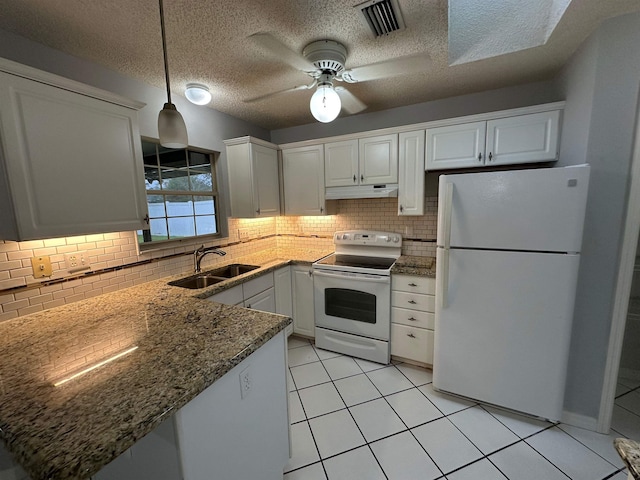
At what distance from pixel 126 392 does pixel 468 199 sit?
2022 millimetres

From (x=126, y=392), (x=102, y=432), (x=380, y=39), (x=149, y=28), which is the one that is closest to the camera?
(x=102, y=432)

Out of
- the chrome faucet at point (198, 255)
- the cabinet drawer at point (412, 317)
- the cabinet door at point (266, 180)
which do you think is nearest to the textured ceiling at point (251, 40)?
the cabinet door at point (266, 180)

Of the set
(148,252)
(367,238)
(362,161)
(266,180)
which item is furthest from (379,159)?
(148,252)

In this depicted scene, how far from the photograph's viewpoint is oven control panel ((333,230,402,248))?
112 inches

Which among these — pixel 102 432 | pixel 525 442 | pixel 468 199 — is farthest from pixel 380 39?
pixel 525 442

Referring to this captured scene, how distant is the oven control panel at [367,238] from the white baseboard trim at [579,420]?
5.73 ft

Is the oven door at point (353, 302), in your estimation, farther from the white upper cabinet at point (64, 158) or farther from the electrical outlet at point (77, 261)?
the electrical outlet at point (77, 261)

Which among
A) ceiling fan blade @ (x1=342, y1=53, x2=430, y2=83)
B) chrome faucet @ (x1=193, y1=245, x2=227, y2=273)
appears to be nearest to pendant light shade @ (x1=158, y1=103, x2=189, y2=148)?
ceiling fan blade @ (x1=342, y1=53, x2=430, y2=83)

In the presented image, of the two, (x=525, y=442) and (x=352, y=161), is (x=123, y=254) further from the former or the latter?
(x=525, y=442)

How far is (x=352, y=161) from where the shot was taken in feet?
8.91

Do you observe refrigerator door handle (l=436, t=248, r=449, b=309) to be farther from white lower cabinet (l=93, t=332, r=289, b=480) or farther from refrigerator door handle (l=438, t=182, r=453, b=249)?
white lower cabinet (l=93, t=332, r=289, b=480)

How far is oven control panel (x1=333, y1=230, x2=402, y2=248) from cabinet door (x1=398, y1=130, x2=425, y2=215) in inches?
14.9

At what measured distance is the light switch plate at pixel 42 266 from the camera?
1.55 metres

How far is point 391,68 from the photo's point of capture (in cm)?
148
